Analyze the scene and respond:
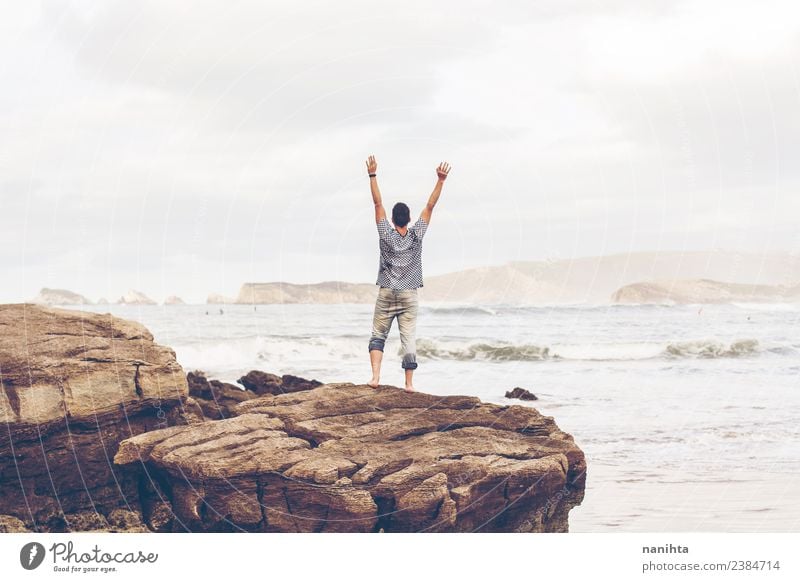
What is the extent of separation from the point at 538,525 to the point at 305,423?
10.1ft

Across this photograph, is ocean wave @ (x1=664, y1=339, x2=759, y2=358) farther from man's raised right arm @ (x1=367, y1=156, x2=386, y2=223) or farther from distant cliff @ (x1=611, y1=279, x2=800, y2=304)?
man's raised right arm @ (x1=367, y1=156, x2=386, y2=223)

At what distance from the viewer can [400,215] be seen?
35.9 ft

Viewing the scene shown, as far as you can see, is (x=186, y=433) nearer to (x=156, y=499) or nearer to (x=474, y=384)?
(x=156, y=499)

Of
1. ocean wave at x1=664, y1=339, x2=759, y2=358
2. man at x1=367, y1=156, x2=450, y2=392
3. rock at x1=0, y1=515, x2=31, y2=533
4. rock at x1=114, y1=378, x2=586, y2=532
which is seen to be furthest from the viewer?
ocean wave at x1=664, y1=339, x2=759, y2=358

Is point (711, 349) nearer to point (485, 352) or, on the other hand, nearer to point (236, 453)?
point (485, 352)

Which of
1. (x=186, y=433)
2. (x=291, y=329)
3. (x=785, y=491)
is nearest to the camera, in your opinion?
(x=186, y=433)

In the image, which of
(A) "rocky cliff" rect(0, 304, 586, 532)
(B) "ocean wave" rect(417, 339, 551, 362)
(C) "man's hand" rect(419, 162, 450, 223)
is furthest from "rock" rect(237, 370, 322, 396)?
(B) "ocean wave" rect(417, 339, 551, 362)

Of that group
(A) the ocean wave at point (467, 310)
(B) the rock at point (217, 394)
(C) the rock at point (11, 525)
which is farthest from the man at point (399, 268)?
(A) the ocean wave at point (467, 310)

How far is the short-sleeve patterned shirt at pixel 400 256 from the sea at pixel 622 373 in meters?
4.12

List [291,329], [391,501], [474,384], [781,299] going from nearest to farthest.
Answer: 1. [391,501]
2. [474,384]
3. [291,329]
4. [781,299]

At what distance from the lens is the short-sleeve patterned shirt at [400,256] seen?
35.9ft

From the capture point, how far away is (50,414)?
10.6 metres

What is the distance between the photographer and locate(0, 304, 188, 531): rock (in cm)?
1055
